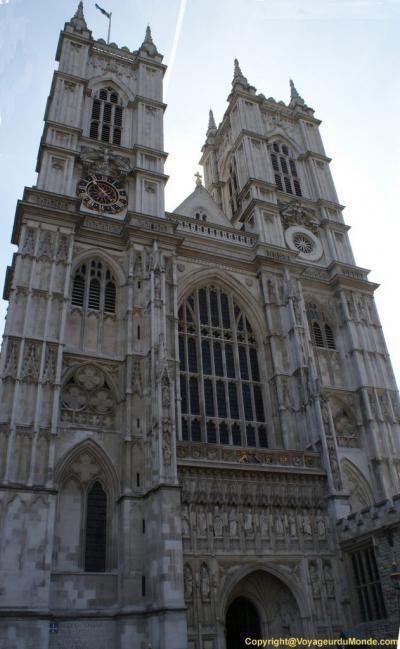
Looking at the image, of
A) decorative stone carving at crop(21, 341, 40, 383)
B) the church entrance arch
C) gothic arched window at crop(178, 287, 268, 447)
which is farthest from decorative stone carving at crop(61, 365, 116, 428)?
the church entrance arch

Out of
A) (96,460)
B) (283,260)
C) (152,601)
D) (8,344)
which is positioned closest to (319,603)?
(152,601)

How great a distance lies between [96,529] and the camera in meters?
19.7

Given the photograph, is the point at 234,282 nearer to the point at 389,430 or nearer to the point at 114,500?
the point at 389,430

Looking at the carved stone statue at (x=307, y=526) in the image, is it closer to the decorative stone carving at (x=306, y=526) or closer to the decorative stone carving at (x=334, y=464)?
the decorative stone carving at (x=306, y=526)

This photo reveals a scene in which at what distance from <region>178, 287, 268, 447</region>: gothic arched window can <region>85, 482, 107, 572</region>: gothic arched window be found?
4442 millimetres

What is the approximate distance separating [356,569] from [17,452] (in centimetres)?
1241

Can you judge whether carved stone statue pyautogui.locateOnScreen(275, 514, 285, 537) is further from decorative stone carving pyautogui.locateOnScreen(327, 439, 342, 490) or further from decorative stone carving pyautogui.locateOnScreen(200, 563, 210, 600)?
decorative stone carving pyautogui.locateOnScreen(200, 563, 210, 600)

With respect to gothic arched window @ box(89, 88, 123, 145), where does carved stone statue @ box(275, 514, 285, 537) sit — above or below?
below

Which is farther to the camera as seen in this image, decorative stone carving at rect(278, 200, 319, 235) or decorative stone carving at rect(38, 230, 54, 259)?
decorative stone carving at rect(278, 200, 319, 235)

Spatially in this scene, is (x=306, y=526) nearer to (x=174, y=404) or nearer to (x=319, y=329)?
(x=174, y=404)

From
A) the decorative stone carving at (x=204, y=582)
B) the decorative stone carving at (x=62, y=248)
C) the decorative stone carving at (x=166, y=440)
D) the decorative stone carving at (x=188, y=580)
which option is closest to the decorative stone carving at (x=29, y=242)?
the decorative stone carving at (x=62, y=248)

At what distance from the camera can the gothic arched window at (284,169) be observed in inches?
1401

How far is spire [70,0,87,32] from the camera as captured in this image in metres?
34.4

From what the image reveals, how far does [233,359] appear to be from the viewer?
26.3 meters
